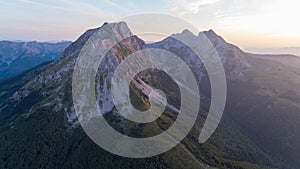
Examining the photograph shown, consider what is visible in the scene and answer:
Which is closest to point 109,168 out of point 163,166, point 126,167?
point 126,167

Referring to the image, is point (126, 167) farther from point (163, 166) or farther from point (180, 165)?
point (180, 165)

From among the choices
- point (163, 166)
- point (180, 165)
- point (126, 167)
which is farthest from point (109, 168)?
→ point (180, 165)

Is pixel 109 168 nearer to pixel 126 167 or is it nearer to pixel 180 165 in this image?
pixel 126 167

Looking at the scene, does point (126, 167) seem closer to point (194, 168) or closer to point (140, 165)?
point (140, 165)

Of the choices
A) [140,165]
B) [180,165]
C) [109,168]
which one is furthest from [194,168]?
[109,168]

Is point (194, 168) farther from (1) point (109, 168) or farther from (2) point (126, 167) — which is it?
(1) point (109, 168)

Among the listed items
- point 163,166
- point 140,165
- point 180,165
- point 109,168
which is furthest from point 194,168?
point 109,168
